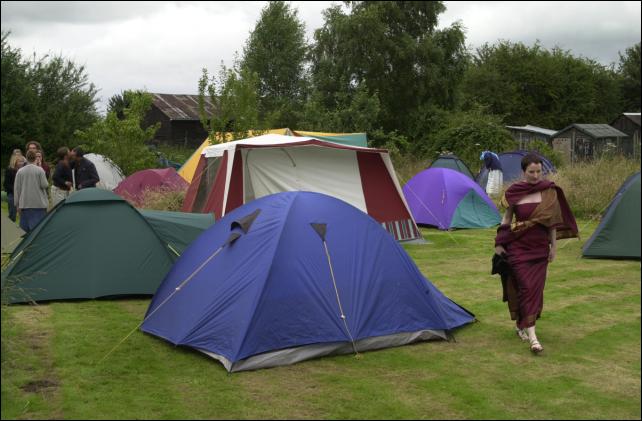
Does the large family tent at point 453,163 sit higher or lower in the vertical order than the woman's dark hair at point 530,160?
lower

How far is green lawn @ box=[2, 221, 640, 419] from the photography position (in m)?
5.30

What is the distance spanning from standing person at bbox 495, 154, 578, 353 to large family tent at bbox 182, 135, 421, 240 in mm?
5771

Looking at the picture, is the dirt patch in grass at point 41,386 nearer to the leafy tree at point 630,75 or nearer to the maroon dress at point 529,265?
the maroon dress at point 529,265

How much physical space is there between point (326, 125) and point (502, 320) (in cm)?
2420

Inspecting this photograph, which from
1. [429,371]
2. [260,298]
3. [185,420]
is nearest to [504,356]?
[429,371]

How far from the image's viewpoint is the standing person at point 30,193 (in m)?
10.9

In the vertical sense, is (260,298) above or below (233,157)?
below

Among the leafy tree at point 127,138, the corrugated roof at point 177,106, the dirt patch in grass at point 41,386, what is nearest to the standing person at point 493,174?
the leafy tree at point 127,138

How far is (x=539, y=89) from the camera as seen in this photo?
50.3 m

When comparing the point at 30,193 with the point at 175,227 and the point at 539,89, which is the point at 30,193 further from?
the point at 539,89

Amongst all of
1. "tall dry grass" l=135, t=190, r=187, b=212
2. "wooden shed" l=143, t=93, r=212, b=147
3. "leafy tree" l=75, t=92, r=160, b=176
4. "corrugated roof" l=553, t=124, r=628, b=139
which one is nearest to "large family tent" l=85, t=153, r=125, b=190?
"leafy tree" l=75, t=92, r=160, b=176

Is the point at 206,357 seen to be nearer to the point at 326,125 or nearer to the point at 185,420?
the point at 185,420

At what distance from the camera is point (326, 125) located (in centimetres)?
3155

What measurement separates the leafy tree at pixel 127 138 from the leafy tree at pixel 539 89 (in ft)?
103
